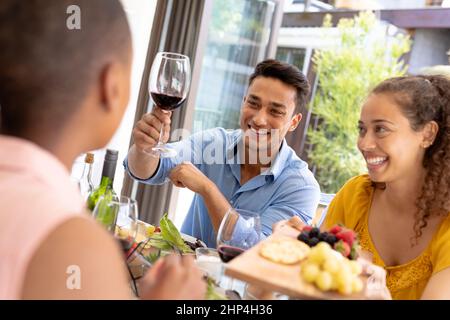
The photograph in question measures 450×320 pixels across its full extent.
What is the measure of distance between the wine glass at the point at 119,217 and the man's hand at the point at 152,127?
27.9 inches

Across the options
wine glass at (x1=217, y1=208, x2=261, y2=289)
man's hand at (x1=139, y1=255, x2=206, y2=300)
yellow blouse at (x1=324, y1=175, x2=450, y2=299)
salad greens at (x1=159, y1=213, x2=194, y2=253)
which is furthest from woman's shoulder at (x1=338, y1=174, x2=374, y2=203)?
man's hand at (x1=139, y1=255, x2=206, y2=300)

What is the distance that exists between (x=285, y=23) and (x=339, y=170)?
180cm

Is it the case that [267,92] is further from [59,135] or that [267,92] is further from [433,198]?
[59,135]

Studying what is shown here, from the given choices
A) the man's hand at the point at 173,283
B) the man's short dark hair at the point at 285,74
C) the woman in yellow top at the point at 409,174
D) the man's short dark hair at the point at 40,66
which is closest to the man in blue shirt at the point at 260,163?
the man's short dark hair at the point at 285,74

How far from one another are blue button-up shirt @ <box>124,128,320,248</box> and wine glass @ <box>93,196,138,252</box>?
0.92m

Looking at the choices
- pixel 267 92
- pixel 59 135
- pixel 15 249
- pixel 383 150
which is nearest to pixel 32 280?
pixel 15 249

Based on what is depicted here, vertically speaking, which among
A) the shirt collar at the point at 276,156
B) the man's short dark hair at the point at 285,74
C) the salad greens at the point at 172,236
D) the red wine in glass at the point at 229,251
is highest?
the man's short dark hair at the point at 285,74

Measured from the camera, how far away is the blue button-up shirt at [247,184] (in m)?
2.22

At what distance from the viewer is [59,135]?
75 centimetres

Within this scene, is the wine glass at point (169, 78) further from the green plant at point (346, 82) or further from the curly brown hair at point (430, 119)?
the green plant at point (346, 82)

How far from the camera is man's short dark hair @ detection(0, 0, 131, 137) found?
28.6 inches

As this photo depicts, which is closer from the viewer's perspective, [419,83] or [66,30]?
[66,30]

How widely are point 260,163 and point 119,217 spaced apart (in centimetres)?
130

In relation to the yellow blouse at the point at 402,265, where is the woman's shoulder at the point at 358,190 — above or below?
above
